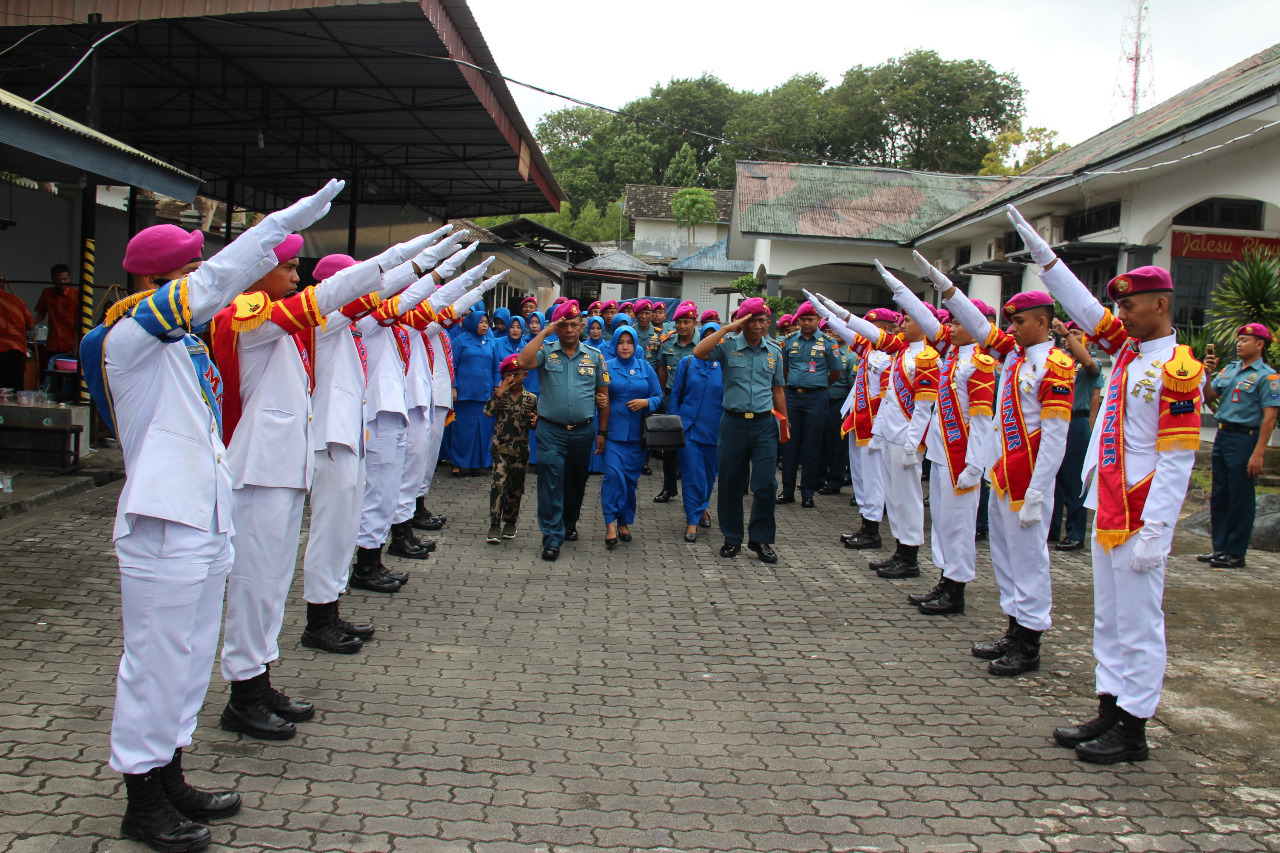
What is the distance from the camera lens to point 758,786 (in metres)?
3.47

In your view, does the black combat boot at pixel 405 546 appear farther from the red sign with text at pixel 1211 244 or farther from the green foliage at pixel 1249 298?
the red sign with text at pixel 1211 244

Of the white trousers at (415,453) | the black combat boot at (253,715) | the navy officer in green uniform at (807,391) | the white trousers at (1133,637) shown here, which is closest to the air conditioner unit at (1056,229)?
the navy officer in green uniform at (807,391)

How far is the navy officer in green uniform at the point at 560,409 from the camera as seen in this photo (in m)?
7.06

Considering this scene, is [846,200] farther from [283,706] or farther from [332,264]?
[283,706]

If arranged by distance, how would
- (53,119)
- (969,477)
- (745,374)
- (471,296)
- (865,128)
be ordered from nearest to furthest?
(969,477), (53,119), (471,296), (745,374), (865,128)

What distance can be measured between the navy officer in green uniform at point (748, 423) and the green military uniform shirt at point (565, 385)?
0.93 m

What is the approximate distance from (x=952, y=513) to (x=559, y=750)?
3.39 m

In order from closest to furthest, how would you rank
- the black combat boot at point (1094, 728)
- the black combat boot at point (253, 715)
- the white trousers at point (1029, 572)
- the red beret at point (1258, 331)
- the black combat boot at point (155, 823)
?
the black combat boot at point (155, 823)
the black combat boot at point (253, 715)
the black combat boot at point (1094, 728)
the white trousers at point (1029, 572)
the red beret at point (1258, 331)

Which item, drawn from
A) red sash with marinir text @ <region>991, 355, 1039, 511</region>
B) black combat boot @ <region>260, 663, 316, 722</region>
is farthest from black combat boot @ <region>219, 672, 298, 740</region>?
red sash with marinir text @ <region>991, 355, 1039, 511</region>

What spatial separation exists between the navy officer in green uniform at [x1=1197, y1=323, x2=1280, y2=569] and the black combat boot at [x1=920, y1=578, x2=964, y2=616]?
320 centimetres

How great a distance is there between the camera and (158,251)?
10.2 feet

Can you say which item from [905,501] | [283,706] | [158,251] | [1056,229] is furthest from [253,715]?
[1056,229]

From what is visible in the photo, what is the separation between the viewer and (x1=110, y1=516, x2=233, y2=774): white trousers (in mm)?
2885

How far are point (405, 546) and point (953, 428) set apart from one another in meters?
4.09
